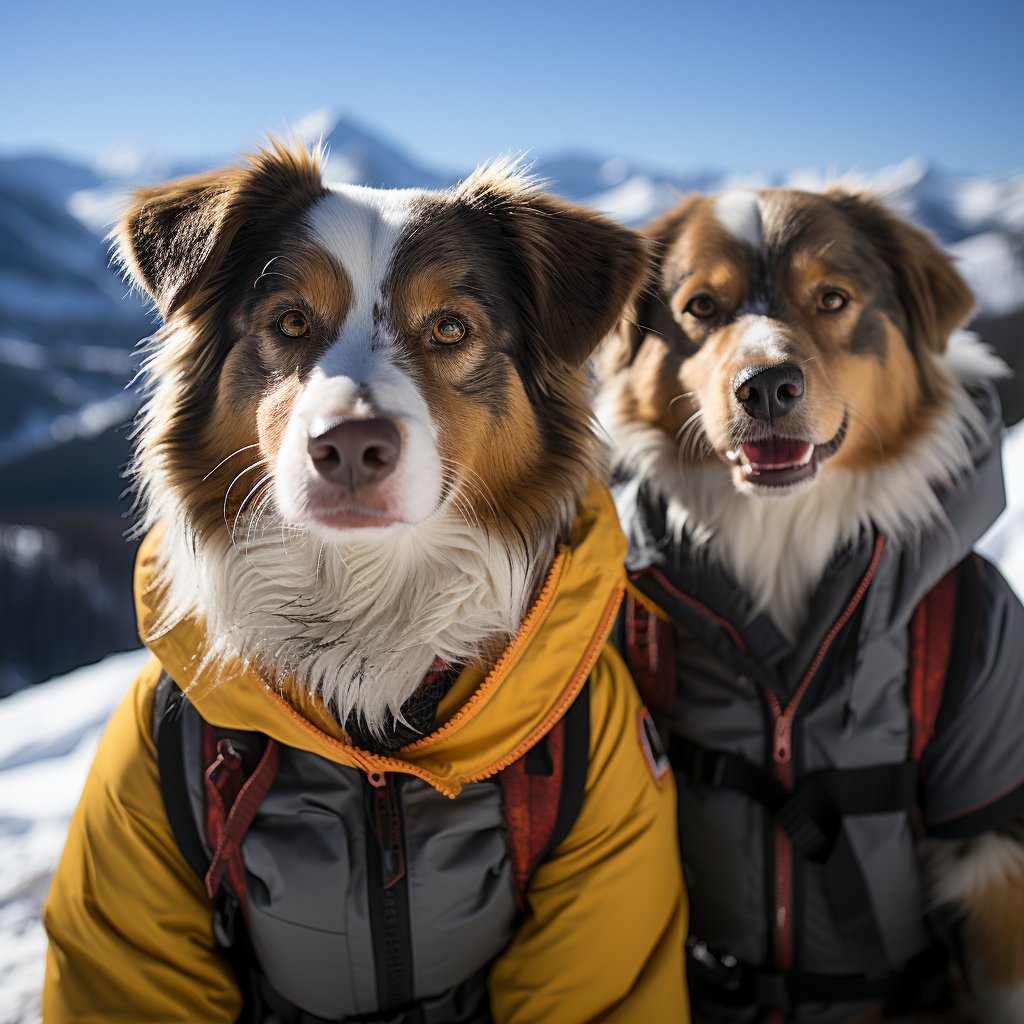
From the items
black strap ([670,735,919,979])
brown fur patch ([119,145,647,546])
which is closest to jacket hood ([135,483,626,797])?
brown fur patch ([119,145,647,546])

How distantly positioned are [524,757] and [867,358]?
1.33m

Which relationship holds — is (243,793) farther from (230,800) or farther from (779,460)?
(779,460)

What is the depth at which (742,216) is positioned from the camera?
87.5 inches

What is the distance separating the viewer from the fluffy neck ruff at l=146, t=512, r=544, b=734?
1784 millimetres

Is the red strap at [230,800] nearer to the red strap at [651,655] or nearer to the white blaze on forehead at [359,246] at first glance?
the white blaze on forehead at [359,246]

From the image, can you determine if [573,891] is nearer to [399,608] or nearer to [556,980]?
[556,980]

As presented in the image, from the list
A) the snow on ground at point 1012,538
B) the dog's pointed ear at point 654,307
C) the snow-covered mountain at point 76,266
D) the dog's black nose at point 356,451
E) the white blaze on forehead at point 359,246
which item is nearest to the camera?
the dog's black nose at point 356,451

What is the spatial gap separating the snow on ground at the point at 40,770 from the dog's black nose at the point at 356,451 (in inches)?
72.8

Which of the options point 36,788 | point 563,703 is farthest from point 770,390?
point 36,788

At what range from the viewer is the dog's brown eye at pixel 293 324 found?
1.73 m

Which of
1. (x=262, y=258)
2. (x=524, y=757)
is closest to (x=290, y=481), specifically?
(x=262, y=258)

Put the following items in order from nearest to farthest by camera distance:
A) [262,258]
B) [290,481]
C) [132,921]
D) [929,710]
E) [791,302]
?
[290,481] → [132,921] → [262,258] → [929,710] → [791,302]

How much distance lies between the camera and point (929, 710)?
2004 millimetres

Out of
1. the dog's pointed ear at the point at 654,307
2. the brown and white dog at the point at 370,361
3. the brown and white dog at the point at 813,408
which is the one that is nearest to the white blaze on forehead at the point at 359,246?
the brown and white dog at the point at 370,361
